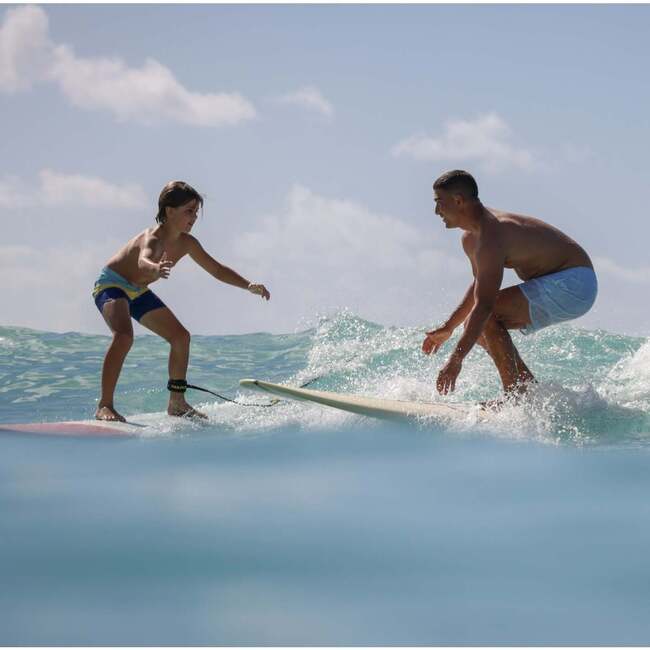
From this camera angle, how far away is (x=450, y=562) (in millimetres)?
4035

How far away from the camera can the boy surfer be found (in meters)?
6.84

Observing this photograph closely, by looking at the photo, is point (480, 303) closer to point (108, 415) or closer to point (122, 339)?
point (122, 339)

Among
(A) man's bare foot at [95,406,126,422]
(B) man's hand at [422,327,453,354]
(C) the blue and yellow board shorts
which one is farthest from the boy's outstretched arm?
(B) man's hand at [422,327,453,354]

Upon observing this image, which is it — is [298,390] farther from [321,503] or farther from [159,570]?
[159,570]

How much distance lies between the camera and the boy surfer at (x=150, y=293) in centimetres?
684

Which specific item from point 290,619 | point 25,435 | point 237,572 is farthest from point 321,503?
point 25,435

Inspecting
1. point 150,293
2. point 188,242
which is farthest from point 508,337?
point 150,293

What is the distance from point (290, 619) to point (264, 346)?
14.0 meters

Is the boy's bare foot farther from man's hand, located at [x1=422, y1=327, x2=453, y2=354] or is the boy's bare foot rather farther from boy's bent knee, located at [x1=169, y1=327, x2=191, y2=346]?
boy's bent knee, located at [x1=169, y1=327, x2=191, y2=346]

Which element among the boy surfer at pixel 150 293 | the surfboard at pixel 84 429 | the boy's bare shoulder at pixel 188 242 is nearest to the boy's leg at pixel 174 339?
the boy surfer at pixel 150 293

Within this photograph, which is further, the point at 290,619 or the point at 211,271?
the point at 211,271

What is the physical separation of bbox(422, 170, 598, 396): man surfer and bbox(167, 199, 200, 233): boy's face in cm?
183

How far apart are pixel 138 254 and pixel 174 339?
0.68m

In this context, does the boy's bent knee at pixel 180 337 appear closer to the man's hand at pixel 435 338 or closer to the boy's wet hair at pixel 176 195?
the boy's wet hair at pixel 176 195
